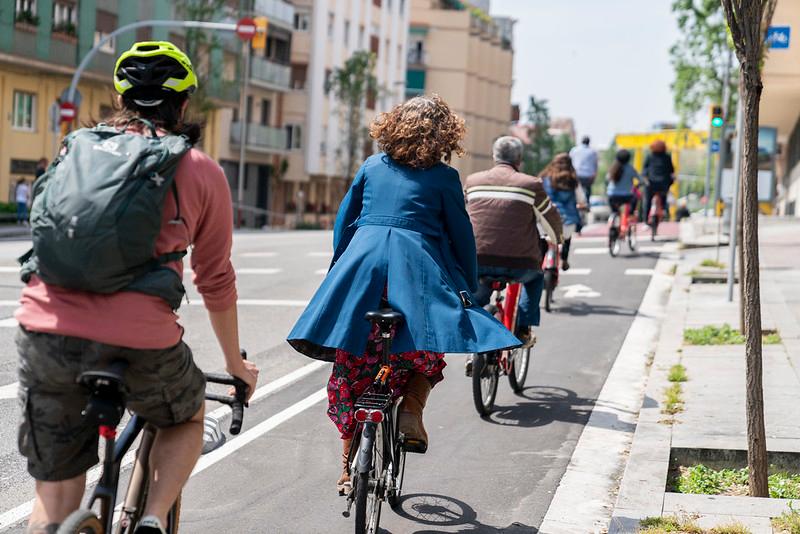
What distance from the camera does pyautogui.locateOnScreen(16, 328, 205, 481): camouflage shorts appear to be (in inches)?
136

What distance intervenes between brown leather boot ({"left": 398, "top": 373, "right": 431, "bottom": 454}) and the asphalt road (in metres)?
0.49

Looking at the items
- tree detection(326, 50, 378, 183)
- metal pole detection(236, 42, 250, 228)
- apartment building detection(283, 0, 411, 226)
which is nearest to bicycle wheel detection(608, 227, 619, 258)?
metal pole detection(236, 42, 250, 228)

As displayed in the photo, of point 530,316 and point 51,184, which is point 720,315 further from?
point 51,184

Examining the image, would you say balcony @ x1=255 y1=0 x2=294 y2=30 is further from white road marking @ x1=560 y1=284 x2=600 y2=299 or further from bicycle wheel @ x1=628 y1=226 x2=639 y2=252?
white road marking @ x1=560 y1=284 x2=600 y2=299

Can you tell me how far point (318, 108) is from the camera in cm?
7044

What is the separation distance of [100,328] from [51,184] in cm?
40

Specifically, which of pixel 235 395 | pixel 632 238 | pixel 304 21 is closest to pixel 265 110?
pixel 304 21

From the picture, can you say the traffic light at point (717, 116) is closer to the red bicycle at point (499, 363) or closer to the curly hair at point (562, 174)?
the curly hair at point (562, 174)

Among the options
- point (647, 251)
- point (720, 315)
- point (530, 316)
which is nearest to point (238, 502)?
point (530, 316)

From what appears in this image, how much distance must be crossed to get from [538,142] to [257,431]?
95.1 meters

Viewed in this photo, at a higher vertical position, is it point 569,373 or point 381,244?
point 381,244

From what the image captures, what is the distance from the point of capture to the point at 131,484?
3838 mm

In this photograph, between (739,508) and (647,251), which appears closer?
(739,508)

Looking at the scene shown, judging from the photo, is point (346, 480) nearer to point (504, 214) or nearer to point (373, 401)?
point (373, 401)
